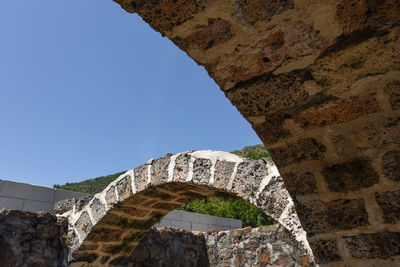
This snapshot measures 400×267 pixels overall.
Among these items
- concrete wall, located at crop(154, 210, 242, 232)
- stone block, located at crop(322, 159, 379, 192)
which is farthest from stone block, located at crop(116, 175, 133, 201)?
stone block, located at crop(322, 159, 379, 192)

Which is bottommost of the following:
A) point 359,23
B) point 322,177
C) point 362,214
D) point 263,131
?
point 362,214

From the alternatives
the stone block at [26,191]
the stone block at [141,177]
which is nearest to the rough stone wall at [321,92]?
the stone block at [141,177]

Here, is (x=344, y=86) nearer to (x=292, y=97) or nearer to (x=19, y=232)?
(x=292, y=97)

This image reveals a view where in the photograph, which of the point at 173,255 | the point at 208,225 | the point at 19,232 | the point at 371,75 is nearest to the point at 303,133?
the point at 371,75

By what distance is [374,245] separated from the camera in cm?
139

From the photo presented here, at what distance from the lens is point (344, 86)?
4.03 feet

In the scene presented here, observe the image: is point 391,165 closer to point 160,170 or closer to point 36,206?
point 160,170

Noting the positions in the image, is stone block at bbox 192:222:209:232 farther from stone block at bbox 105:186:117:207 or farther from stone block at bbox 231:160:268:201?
stone block at bbox 231:160:268:201

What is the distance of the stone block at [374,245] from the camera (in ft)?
4.40

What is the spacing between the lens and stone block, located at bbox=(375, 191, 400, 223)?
1.33 meters

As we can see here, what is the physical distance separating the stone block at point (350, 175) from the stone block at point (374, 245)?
23 centimetres

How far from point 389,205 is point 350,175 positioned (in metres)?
0.20

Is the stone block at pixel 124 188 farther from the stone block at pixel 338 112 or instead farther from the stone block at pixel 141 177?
the stone block at pixel 338 112

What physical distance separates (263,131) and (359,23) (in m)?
0.64
